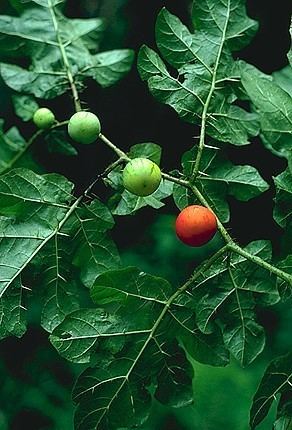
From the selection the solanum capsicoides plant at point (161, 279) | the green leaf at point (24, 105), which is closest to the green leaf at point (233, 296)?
the solanum capsicoides plant at point (161, 279)

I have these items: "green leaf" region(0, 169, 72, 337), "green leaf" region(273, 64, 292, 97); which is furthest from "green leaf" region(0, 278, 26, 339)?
"green leaf" region(273, 64, 292, 97)

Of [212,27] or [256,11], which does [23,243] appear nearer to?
→ [212,27]

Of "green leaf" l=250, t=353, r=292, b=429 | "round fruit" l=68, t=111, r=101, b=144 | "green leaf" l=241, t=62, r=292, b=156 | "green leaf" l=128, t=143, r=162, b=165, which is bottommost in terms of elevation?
"green leaf" l=250, t=353, r=292, b=429

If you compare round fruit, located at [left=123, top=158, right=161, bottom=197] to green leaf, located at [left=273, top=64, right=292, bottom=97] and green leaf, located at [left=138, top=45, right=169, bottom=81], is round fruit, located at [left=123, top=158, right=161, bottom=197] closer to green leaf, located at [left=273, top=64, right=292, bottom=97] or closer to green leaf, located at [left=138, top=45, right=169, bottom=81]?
green leaf, located at [left=138, top=45, right=169, bottom=81]

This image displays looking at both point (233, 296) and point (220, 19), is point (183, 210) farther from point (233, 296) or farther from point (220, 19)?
point (220, 19)

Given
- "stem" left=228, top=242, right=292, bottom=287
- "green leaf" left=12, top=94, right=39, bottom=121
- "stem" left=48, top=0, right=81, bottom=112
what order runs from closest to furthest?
"stem" left=228, top=242, right=292, bottom=287, "stem" left=48, top=0, right=81, bottom=112, "green leaf" left=12, top=94, right=39, bottom=121

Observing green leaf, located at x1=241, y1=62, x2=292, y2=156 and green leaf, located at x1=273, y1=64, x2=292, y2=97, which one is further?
green leaf, located at x1=273, y1=64, x2=292, y2=97

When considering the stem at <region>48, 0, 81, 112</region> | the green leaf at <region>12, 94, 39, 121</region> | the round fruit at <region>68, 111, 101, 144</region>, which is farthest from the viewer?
the green leaf at <region>12, 94, 39, 121</region>
